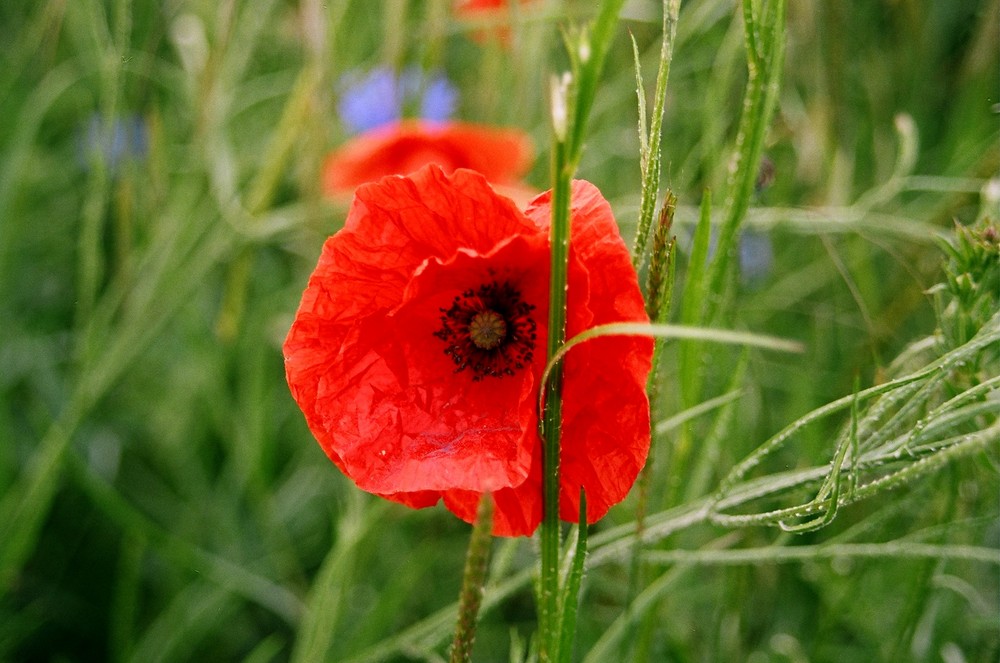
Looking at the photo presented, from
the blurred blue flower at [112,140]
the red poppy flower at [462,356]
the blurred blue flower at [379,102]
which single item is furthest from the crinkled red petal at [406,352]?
the blurred blue flower at [379,102]

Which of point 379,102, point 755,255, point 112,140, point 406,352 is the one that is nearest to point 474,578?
point 406,352

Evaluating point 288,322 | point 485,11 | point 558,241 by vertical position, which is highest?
point 485,11

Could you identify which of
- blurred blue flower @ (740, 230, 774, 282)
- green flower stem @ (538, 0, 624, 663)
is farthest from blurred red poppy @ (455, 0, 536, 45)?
green flower stem @ (538, 0, 624, 663)

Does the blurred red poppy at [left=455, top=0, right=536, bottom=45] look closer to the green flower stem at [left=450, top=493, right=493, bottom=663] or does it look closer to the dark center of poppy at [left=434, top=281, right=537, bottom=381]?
the dark center of poppy at [left=434, top=281, right=537, bottom=381]

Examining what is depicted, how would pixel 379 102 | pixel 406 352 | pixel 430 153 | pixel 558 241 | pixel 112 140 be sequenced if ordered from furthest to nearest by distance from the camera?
pixel 379 102
pixel 430 153
pixel 112 140
pixel 406 352
pixel 558 241

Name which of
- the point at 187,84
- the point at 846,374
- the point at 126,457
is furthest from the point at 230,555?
the point at 846,374

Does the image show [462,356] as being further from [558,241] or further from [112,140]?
[112,140]

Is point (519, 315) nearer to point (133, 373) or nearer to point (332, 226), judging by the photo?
point (332, 226)

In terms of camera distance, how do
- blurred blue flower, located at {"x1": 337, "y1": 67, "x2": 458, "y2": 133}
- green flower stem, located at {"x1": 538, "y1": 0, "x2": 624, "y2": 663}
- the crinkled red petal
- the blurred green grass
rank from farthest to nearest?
blurred blue flower, located at {"x1": 337, "y1": 67, "x2": 458, "y2": 133}
the blurred green grass
the crinkled red petal
green flower stem, located at {"x1": 538, "y1": 0, "x2": 624, "y2": 663}
